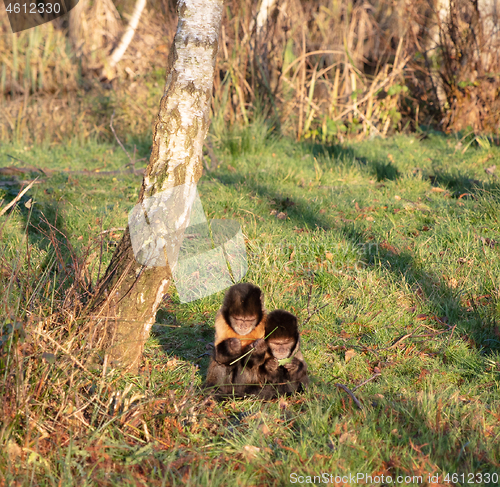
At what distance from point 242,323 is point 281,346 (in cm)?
32

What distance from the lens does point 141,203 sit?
3305 millimetres

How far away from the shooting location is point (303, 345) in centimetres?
384

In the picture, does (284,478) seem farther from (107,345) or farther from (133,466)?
(107,345)

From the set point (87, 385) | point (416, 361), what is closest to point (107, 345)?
point (87, 385)

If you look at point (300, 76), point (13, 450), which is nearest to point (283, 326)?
point (13, 450)

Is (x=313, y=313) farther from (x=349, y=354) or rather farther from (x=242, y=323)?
(x=242, y=323)

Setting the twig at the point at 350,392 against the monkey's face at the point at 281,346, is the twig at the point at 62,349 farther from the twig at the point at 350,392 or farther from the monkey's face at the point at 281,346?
the twig at the point at 350,392

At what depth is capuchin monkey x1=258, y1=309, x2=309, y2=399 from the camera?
316 centimetres

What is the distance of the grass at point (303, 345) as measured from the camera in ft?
8.34

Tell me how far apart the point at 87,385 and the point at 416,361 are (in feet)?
7.72

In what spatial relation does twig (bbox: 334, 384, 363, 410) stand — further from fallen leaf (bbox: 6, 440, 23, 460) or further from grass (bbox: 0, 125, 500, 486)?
fallen leaf (bbox: 6, 440, 23, 460)

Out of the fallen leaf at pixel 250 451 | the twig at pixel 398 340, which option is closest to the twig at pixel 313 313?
the twig at pixel 398 340

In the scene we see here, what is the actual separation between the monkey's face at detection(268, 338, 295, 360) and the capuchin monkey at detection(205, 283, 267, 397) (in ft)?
0.23

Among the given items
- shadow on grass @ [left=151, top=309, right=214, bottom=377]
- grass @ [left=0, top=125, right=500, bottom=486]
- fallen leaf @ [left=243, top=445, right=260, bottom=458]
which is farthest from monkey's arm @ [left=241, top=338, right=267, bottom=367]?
fallen leaf @ [left=243, top=445, right=260, bottom=458]
